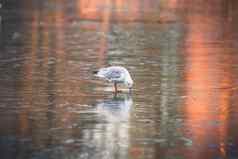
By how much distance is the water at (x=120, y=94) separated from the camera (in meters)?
12.5

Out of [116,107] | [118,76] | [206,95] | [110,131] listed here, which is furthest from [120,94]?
[110,131]

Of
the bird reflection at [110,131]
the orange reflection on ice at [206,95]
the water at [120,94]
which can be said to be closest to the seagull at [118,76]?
the water at [120,94]

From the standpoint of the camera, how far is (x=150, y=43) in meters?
28.1

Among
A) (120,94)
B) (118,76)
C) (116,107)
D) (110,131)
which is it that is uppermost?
(118,76)

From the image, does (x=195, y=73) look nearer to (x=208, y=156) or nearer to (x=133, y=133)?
(x=133, y=133)

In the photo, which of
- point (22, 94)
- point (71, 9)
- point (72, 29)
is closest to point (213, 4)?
point (71, 9)

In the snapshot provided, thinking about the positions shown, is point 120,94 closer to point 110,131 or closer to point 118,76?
point 118,76

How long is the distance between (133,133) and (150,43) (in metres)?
15.0

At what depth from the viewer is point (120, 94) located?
1730cm

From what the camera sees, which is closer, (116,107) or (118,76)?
(116,107)

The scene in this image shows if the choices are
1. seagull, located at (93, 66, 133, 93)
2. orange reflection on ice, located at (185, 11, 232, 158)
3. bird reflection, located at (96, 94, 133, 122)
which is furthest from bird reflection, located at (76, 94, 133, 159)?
orange reflection on ice, located at (185, 11, 232, 158)

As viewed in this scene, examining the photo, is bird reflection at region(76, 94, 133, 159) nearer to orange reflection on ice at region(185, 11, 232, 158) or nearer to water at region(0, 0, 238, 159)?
water at region(0, 0, 238, 159)

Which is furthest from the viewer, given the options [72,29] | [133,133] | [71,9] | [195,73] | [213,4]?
[213,4]

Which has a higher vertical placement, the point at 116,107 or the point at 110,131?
the point at 116,107
